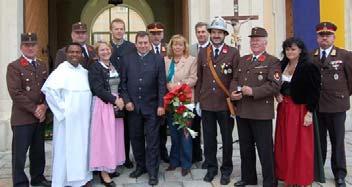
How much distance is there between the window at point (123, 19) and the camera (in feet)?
56.7

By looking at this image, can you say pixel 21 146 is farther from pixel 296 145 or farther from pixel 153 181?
pixel 296 145

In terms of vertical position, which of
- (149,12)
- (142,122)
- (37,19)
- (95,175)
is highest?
(149,12)

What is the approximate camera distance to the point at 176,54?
237 inches

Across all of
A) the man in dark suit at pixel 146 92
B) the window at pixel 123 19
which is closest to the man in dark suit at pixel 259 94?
the man in dark suit at pixel 146 92

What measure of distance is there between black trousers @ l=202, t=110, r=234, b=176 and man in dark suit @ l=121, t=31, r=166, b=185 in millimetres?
584

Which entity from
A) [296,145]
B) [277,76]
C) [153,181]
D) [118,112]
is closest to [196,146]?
[153,181]

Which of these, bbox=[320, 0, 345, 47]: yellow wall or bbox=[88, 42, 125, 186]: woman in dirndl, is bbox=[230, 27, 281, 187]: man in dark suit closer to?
bbox=[88, 42, 125, 186]: woman in dirndl

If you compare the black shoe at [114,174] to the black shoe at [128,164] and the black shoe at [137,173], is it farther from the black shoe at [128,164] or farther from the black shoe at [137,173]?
the black shoe at [128,164]

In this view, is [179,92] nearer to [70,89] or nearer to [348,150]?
[70,89]

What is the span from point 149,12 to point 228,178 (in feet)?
36.6

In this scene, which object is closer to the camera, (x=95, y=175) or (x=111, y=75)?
(x=111, y=75)

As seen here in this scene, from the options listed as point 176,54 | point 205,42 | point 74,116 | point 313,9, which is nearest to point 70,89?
point 74,116

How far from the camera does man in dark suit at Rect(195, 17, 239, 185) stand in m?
5.64

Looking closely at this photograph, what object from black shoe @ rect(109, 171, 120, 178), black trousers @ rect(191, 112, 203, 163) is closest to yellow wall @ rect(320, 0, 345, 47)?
black trousers @ rect(191, 112, 203, 163)
